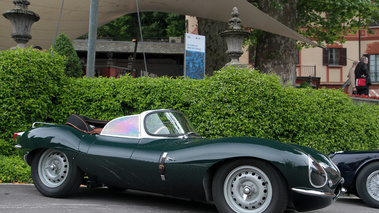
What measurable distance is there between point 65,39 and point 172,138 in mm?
8687

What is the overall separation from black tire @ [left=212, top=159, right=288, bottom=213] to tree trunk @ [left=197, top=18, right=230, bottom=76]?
9.43 m

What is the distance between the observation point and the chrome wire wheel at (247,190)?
353 centimetres

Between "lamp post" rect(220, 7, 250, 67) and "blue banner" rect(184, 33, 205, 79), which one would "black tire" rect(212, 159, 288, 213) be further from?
"blue banner" rect(184, 33, 205, 79)

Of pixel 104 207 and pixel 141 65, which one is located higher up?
pixel 141 65

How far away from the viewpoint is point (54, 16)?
39.0ft

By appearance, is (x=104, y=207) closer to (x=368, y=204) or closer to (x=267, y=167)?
(x=267, y=167)

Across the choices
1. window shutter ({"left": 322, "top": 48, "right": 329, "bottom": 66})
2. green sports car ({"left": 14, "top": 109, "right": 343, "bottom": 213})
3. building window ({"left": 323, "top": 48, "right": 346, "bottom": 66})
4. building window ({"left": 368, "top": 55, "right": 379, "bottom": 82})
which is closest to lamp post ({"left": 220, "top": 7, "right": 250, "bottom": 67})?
green sports car ({"left": 14, "top": 109, "right": 343, "bottom": 213})

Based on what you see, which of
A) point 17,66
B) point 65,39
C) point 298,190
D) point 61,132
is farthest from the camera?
point 65,39

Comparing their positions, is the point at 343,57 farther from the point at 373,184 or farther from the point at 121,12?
the point at 373,184

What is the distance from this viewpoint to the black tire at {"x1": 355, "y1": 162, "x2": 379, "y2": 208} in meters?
4.98

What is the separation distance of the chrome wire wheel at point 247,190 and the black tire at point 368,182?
2197mm

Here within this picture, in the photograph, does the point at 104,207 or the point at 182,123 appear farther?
the point at 182,123

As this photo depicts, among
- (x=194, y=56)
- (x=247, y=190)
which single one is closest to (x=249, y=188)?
(x=247, y=190)

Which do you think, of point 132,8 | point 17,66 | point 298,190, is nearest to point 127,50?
Answer: point 132,8
